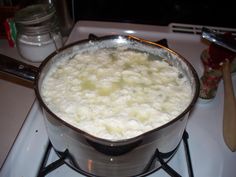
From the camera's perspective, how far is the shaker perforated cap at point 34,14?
1080mm

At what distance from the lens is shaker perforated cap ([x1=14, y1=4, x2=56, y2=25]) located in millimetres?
1080

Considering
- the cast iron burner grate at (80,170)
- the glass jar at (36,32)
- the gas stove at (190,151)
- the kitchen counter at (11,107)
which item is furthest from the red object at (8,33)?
the cast iron burner grate at (80,170)

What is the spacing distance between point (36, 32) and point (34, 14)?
72 mm

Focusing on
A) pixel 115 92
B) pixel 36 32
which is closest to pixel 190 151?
pixel 115 92

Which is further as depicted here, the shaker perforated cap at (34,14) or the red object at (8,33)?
the red object at (8,33)

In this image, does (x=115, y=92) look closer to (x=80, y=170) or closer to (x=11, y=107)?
(x=80, y=170)

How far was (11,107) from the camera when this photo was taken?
976mm

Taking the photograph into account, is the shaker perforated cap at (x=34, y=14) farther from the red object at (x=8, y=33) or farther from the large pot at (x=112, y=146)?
the large pot at (x=112, y=146)

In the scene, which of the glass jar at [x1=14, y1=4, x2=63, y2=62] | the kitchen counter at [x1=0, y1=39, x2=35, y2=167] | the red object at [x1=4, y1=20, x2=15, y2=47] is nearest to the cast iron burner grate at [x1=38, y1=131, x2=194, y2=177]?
the kitchen counter at [x1=0, y1=39, x2=35, y2=167]

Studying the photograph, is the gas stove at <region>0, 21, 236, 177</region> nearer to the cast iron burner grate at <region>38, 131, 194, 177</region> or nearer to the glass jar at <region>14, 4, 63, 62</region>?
the cast iron burner grate at <region>38, 131, 194, 177</region>

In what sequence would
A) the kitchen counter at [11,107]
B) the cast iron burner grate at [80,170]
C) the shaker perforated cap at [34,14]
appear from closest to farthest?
the cast iron burner grate at [80,170], the kitchen counter at [11,107], the shaker perforated cap at [34,14]

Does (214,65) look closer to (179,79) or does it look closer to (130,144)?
(179,79)

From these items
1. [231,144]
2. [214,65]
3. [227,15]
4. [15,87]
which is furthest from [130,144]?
[227,15]

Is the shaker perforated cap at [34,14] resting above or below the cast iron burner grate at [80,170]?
above
